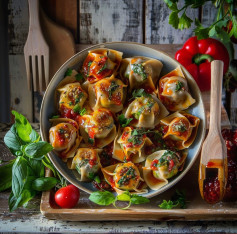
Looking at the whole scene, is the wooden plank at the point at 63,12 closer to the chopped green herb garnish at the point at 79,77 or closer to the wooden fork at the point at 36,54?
the wooden fork at the point at 36,54

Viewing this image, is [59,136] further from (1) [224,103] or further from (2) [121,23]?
(1) [224,103]

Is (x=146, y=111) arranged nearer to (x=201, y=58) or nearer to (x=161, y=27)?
(x=201, y=58)

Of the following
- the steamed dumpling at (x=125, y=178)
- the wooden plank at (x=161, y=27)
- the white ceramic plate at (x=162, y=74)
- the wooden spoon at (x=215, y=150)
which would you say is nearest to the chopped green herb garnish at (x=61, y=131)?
the white ceramic plate at (x=162, y=74)

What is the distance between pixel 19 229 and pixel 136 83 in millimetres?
945

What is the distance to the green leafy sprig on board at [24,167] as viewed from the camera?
205 centimetres

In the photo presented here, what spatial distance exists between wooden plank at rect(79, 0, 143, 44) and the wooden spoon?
0.99m

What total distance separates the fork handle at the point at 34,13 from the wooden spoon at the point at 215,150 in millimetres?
1268

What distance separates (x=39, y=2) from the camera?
286cm

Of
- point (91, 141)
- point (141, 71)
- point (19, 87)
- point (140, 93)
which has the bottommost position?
point (91, 141)

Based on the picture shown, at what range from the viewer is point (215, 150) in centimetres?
211

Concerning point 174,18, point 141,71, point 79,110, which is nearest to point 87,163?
point 79,110

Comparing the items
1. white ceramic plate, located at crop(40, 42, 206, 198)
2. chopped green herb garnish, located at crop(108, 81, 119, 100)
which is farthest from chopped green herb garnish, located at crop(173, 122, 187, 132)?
chopped green herb garnish, located at crop(108, 81, 119, 100)

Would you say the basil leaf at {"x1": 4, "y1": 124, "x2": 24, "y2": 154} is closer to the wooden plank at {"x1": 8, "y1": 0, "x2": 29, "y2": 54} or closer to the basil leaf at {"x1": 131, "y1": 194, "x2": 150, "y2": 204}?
the basil leaf at {"x1": 131, "y1": 194, "x2": 150, "y2": 204}

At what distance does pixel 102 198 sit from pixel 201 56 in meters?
1.25
